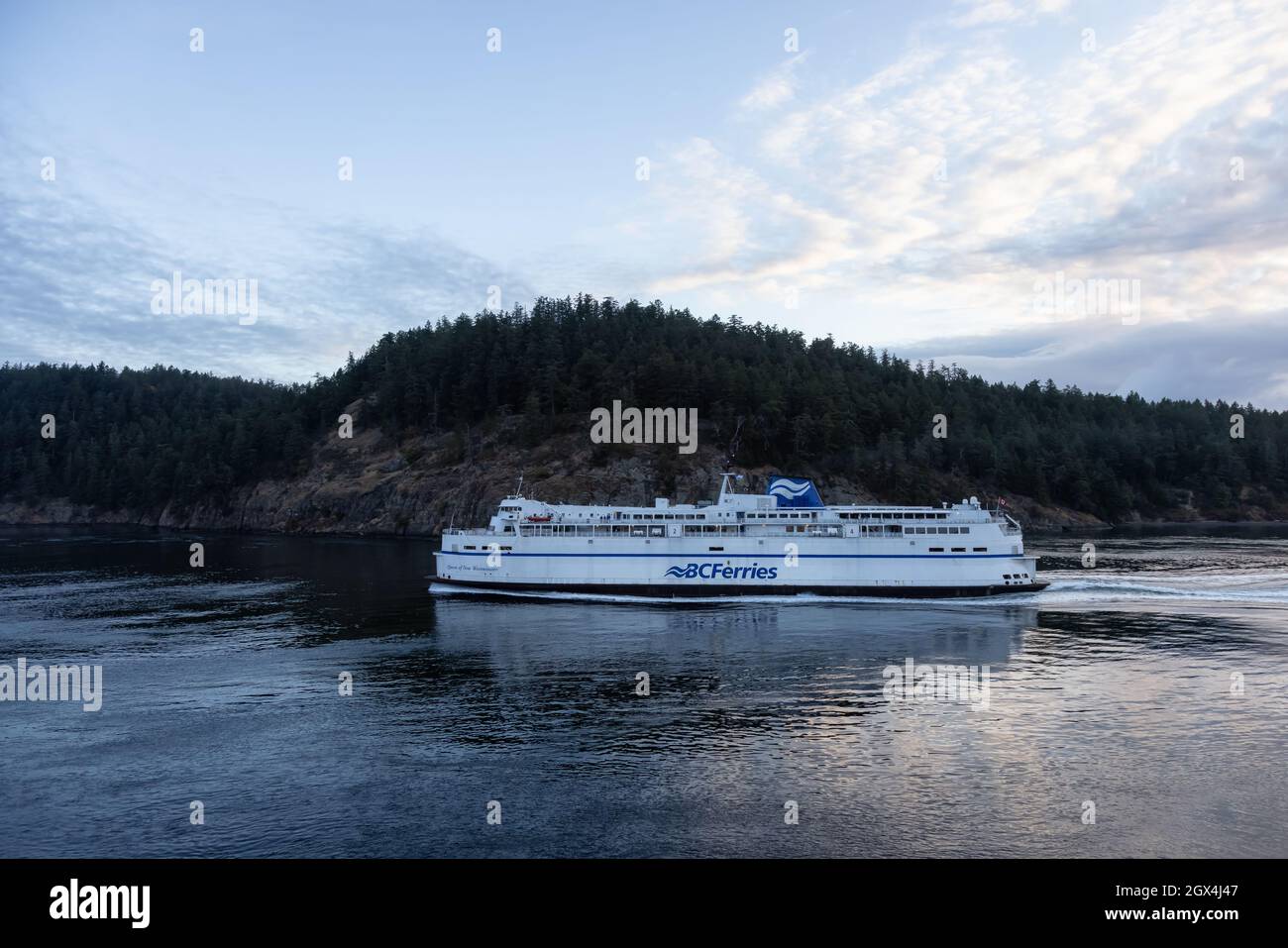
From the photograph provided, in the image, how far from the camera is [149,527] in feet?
583

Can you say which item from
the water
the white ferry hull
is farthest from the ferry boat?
the water

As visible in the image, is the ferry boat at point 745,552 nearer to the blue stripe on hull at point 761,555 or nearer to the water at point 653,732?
the blue stripe on hull at point 761,555

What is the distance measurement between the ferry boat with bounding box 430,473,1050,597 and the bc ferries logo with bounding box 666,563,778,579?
0.08 meters

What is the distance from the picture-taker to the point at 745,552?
6900 centimetres

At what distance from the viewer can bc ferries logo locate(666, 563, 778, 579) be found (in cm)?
6881

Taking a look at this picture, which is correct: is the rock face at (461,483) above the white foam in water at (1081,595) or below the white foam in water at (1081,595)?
above

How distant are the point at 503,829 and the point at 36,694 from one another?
2936cm

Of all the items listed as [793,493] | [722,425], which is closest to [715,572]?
[793,493]

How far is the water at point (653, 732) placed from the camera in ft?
78.1

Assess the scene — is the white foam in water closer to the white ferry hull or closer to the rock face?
the white ferry hull

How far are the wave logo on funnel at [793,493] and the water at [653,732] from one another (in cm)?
1061

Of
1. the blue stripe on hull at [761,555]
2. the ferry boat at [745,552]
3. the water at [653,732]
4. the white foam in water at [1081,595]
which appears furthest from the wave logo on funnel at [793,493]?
the water at [653,732]
